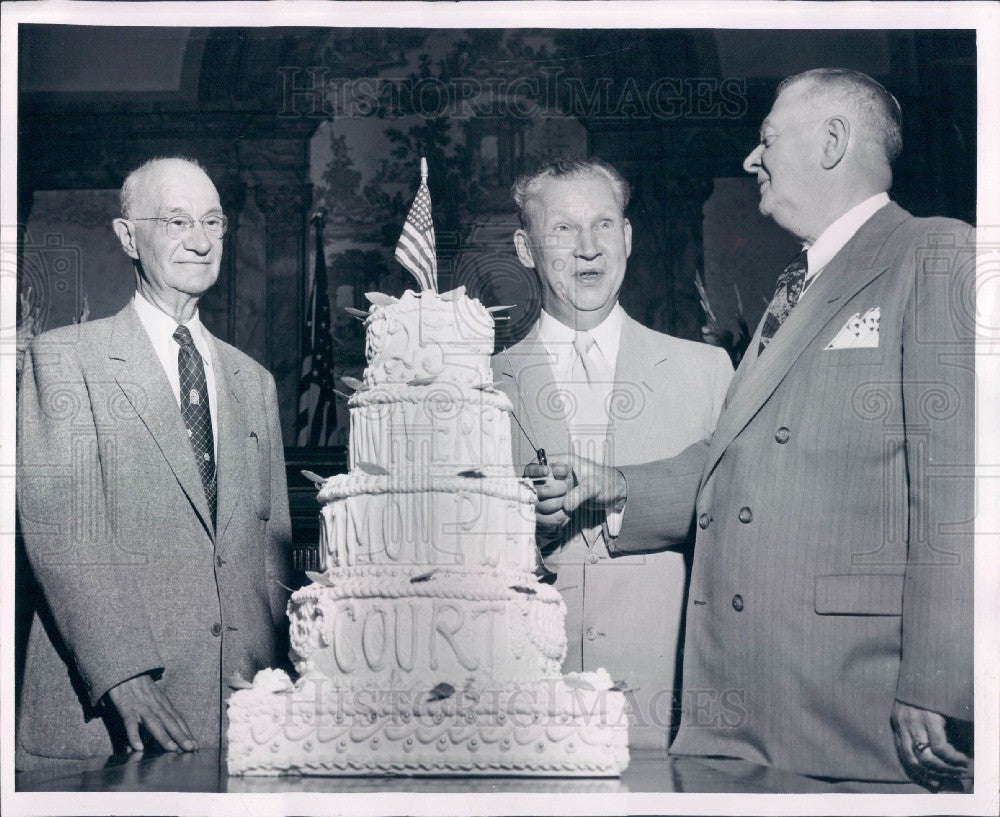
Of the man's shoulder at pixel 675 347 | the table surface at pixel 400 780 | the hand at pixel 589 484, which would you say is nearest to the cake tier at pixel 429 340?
the hand at pixel 589 484

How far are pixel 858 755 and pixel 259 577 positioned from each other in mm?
2646

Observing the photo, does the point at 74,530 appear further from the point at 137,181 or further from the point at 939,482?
the point at 939,482

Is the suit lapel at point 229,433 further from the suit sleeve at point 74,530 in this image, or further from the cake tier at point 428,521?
the cake tier at point 428,521

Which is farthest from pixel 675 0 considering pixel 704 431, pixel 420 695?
pixel 420 695

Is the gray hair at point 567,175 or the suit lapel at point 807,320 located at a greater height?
the gray hair at point 567,175

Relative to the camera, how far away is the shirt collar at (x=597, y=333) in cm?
710

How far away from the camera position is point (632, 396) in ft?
23.1

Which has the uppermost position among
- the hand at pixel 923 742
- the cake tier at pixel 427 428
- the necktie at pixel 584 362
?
the necktie at pixel 584 362

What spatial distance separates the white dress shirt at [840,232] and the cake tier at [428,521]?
1.73 metres

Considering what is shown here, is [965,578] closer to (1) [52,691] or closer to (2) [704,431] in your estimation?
(2) [704,431]

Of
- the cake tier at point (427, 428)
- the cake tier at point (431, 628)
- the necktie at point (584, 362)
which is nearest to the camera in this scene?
the cake tier at point (431, 628)

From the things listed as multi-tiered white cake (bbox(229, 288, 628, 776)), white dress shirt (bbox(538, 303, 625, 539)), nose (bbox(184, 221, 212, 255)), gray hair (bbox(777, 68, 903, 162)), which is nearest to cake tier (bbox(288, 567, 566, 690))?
multi-tiered white cake (bbox(229, 288, 628, 776))

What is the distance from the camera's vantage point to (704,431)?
6.94 m

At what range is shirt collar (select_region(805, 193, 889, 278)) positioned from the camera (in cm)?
689
